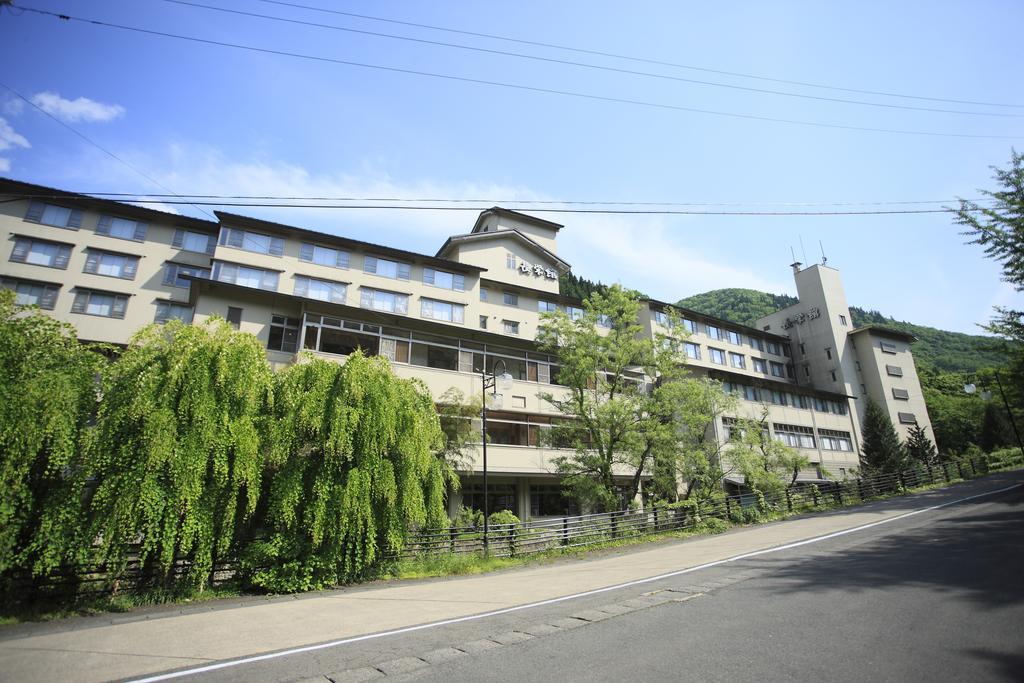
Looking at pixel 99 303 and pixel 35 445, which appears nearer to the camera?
pixel 35 445

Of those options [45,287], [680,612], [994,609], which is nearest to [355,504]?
[680,612]

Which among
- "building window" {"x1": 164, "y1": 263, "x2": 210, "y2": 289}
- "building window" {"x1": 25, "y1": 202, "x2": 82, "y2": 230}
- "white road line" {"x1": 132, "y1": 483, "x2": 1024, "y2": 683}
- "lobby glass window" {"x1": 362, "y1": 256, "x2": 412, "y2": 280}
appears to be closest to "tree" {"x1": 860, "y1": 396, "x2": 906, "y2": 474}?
→ "white road line" {"x1": 132, "y1": 483, "x2": 1024, "y2": 683}

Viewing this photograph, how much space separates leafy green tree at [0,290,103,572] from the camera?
29.3 ft

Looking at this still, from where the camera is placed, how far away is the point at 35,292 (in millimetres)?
25453

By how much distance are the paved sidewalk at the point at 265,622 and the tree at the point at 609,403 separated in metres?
7.30

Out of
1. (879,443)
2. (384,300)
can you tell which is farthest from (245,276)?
(879,443)

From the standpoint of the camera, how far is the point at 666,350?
76.3ft

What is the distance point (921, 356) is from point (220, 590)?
123757mm

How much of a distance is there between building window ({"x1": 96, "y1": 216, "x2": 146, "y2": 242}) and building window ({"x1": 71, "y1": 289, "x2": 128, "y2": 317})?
397 cm

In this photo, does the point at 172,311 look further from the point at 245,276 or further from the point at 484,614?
the point at 484,614

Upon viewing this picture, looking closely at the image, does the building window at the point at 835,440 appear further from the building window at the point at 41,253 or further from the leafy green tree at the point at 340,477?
the building window at the point at 41,253

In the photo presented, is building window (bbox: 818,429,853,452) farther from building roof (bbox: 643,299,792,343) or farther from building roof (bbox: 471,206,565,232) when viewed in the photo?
building roof (bbox: 471,206,565,232)

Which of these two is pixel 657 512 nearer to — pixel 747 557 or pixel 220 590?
pixel 747 557

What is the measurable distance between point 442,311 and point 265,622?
2488 cm
